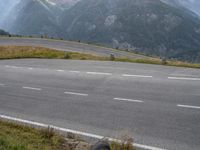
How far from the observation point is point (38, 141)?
8828mm

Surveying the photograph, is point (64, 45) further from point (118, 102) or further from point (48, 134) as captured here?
point (48, 134)

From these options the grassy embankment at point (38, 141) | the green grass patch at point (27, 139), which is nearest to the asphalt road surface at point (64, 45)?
the green grass patch at point (27, 139)

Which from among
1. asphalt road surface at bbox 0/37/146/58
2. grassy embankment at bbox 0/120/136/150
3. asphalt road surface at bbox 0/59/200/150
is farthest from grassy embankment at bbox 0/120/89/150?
asphalt road surface at bbox 0/37/146/58

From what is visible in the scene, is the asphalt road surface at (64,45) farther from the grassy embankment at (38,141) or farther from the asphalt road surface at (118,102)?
the grassy embankment at (38,141)

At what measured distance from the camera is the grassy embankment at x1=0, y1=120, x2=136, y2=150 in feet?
26.3

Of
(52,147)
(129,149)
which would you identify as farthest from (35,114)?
(129,149)

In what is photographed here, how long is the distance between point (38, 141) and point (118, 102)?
15.7ft

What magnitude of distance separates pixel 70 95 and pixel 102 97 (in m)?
1.75

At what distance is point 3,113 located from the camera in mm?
13141

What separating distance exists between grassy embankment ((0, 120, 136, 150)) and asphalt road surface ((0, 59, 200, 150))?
41.1 inches

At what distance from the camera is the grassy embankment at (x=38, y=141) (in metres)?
8.02

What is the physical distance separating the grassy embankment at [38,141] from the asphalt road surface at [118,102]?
3.43 feet

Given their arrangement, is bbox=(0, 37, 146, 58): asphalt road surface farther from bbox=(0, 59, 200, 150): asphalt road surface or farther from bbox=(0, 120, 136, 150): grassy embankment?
bbox=(0, 120, 136, 150): grassy embankment

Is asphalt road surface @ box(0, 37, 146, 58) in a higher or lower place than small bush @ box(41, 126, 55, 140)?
lower
